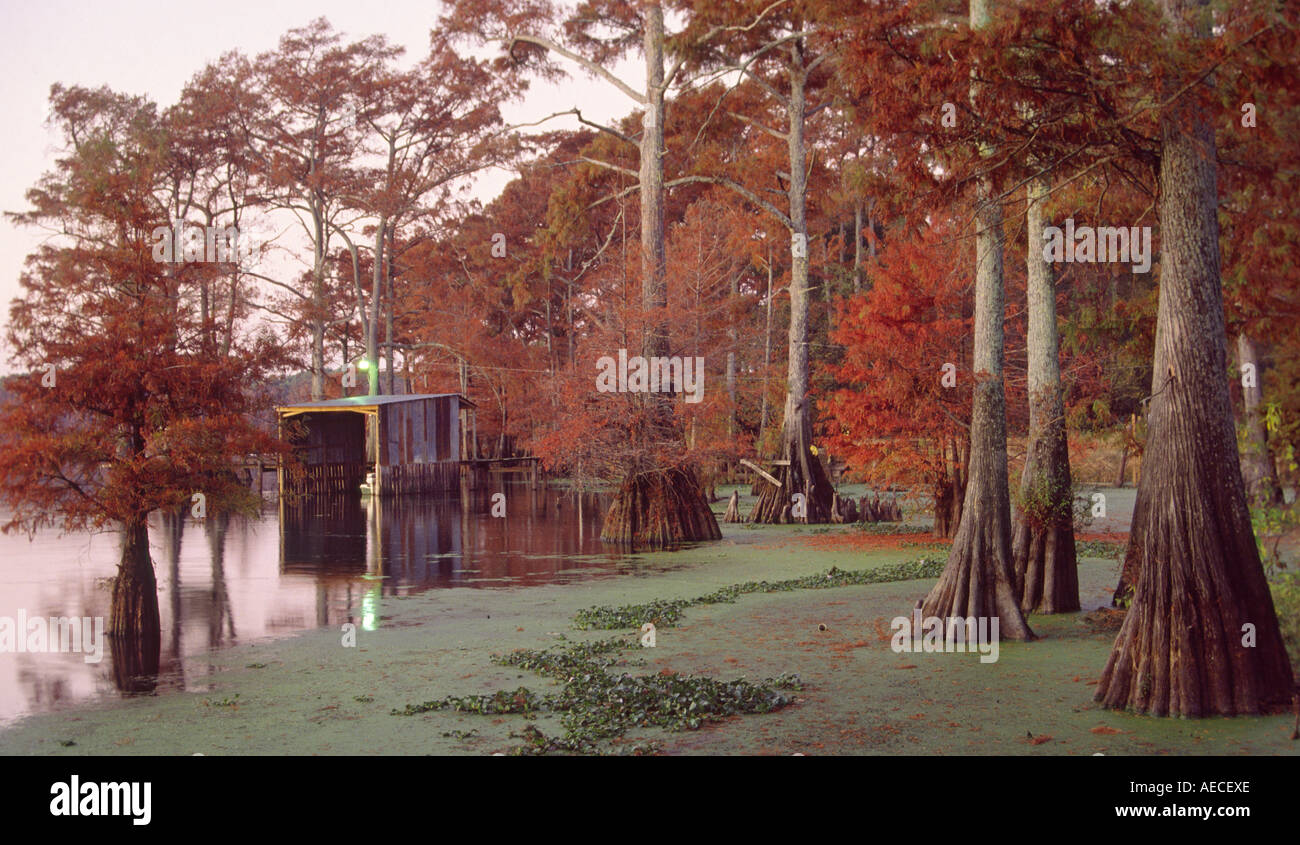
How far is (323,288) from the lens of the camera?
4234 centimetres

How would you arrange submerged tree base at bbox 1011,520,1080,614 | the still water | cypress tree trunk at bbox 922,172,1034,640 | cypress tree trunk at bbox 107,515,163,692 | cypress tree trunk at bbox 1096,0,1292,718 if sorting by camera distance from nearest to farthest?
cypress tree trunk at bbox 1096,0,1292,718, cypress tree trunk at bbox 922,172,1034,640, the still water, submerged tree base at bbox 1011,520,1080,614, cypress tree trunk at bbox 107,515,163,692

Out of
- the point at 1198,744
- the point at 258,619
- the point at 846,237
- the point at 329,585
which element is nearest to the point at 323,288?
the point at 846,237

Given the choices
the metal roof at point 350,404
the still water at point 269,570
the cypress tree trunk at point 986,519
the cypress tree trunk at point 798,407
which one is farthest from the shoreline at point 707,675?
the metal roof at point 350,404

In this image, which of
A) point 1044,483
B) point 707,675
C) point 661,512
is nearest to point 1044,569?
point 1044,483

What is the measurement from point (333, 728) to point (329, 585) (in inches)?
371

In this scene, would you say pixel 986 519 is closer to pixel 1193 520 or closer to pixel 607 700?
pixel 1193 520

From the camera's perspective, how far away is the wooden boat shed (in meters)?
37.8

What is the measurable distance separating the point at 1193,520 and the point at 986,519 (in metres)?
3.20

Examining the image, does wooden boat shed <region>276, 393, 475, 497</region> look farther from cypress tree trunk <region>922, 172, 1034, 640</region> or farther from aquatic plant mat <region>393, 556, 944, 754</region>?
cypress tree trunk <region>922, 172, 1034, 640</region>

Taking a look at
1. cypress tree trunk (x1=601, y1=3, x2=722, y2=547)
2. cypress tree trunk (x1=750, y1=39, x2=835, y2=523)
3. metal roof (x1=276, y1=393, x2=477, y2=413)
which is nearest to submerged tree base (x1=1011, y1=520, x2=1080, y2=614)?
cypress tree trunk (x1=601, y1=3, x2=722, y2=547)

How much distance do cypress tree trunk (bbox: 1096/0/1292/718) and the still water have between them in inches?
318

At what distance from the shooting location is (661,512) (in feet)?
72.9

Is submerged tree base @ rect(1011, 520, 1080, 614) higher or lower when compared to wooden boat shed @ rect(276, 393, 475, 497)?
lower
